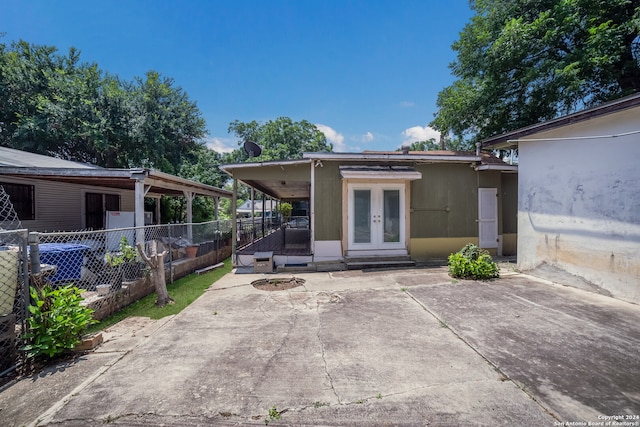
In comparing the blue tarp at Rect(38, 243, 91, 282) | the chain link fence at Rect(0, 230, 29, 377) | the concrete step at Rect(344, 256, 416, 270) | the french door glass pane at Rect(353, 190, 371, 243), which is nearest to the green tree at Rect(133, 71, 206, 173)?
the blue tarp at Rect(38, 243, 91, 282)

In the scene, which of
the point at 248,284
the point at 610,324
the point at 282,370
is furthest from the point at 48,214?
the point at 610,324

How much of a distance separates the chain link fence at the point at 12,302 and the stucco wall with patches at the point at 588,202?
8.54 meters

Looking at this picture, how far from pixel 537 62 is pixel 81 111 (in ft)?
76.8

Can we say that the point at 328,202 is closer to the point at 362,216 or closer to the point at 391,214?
the point at 362,216

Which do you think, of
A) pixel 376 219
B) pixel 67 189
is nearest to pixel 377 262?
pixel 376 219

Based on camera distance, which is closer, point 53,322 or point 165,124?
point 53,322

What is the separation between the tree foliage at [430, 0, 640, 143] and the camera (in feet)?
32.4

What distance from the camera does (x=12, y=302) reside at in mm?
2953

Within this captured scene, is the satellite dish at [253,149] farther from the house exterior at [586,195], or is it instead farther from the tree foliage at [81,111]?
the tree foliage at [81,111]

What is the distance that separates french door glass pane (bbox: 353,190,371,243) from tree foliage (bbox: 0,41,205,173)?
608 inches

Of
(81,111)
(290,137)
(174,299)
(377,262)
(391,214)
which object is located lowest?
(174,299)

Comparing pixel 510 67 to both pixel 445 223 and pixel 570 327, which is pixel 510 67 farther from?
pixel 570 327

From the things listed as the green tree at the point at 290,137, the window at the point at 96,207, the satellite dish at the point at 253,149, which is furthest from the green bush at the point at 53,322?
the green tree at the point at 290,137

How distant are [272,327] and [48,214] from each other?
8.74 m
